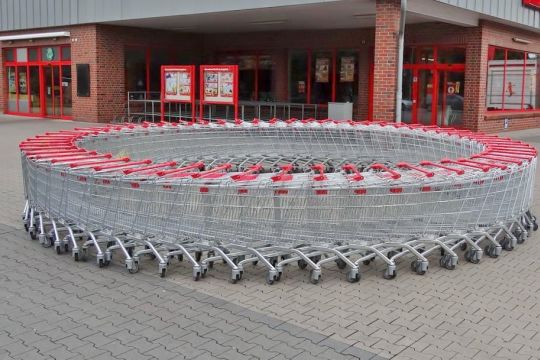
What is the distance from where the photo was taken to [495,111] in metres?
20.9

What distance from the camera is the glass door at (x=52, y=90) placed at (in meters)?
24.6

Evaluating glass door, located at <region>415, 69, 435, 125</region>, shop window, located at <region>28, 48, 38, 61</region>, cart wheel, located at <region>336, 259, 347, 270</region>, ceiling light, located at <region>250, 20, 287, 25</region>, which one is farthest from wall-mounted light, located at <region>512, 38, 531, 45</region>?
shop window, located at <region>28, 48, 38, 61</region>

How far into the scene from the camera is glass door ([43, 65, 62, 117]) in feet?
80.7

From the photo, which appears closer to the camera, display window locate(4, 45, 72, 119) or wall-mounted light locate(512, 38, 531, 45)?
wall-mounted light locate(512, 38, 531, 45)

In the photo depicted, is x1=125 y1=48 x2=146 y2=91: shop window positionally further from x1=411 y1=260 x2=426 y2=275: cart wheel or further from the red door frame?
x1=411 y1=260 x2=426 y2=275: cart wheel

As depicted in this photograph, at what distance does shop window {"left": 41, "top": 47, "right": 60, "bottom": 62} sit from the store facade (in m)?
0.05

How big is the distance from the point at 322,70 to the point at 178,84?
615 centimetres

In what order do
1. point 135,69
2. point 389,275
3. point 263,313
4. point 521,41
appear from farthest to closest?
point 135,69 < point 521,41 < point 389,275 < point 263,313

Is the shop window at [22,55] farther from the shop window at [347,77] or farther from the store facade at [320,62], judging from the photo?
the shop window at [347,77]

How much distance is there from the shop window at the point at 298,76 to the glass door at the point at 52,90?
29.8ft

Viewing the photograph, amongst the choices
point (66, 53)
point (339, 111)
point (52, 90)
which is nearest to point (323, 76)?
point (339, 111)

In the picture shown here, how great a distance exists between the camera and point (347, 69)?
21.8 m

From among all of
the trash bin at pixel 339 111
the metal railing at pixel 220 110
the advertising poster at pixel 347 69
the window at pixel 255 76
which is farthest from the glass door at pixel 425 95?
the window at pixel 255 76

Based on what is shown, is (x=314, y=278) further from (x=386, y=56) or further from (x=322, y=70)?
(x=322, y=70)
